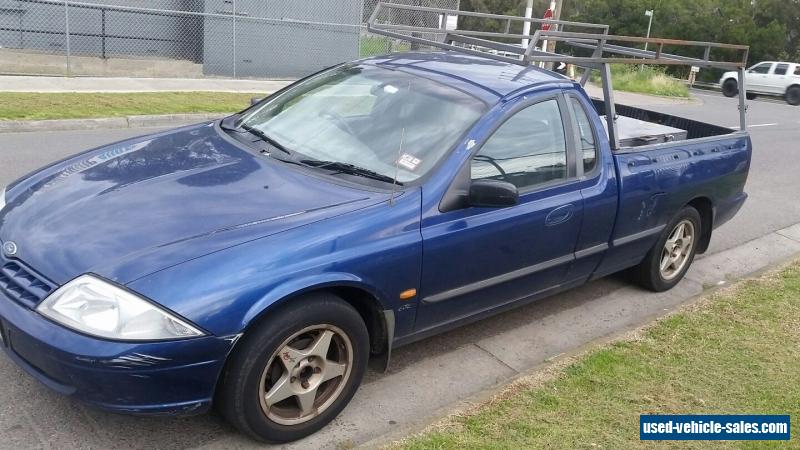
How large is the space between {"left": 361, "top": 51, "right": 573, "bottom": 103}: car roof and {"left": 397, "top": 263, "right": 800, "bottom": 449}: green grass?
158 cm

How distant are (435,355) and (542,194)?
108 cm

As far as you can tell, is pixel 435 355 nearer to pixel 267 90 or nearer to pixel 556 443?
pixel 556 443

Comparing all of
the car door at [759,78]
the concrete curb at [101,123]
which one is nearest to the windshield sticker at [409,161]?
the concrete curb at [101,123]

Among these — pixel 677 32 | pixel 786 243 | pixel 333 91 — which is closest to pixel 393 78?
pixel 333 91

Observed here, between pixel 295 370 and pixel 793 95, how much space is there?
32.3 metres

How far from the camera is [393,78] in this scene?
165 inches

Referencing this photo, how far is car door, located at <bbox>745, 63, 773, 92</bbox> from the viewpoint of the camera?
3114 cm

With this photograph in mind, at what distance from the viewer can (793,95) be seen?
1182 inches

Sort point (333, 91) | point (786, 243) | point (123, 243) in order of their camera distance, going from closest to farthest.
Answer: point (123, 243) → point (333, 91) → point (786, 243)

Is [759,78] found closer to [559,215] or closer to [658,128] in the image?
[658,128]

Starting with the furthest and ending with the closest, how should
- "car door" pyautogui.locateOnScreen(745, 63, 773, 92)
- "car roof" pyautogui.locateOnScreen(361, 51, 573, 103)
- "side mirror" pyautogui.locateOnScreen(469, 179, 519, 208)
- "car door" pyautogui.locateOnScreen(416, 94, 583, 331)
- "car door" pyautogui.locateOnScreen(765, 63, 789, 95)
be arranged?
"car door" pyautogui.locateOnScreen(745, 63, 773, 92), "car door" pyautogui.locateOnScreen(765, 63, 789, 95), "car roof" pyautogui.locateOnScreen(361, 51, 573, 103), "car door" pyautogui.locateOnScreen(416, 94, 583, 331), "side mirror" pyautogui.locateOnScreen(469, 179, 519, 208)

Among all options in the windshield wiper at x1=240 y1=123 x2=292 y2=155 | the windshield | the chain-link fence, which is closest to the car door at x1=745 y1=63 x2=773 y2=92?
the chain-link fence

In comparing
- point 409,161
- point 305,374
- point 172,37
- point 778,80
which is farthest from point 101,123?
point 778,80

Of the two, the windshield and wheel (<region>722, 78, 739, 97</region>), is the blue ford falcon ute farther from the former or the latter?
wheel (<region>722, 78, 739, 97</region>)
